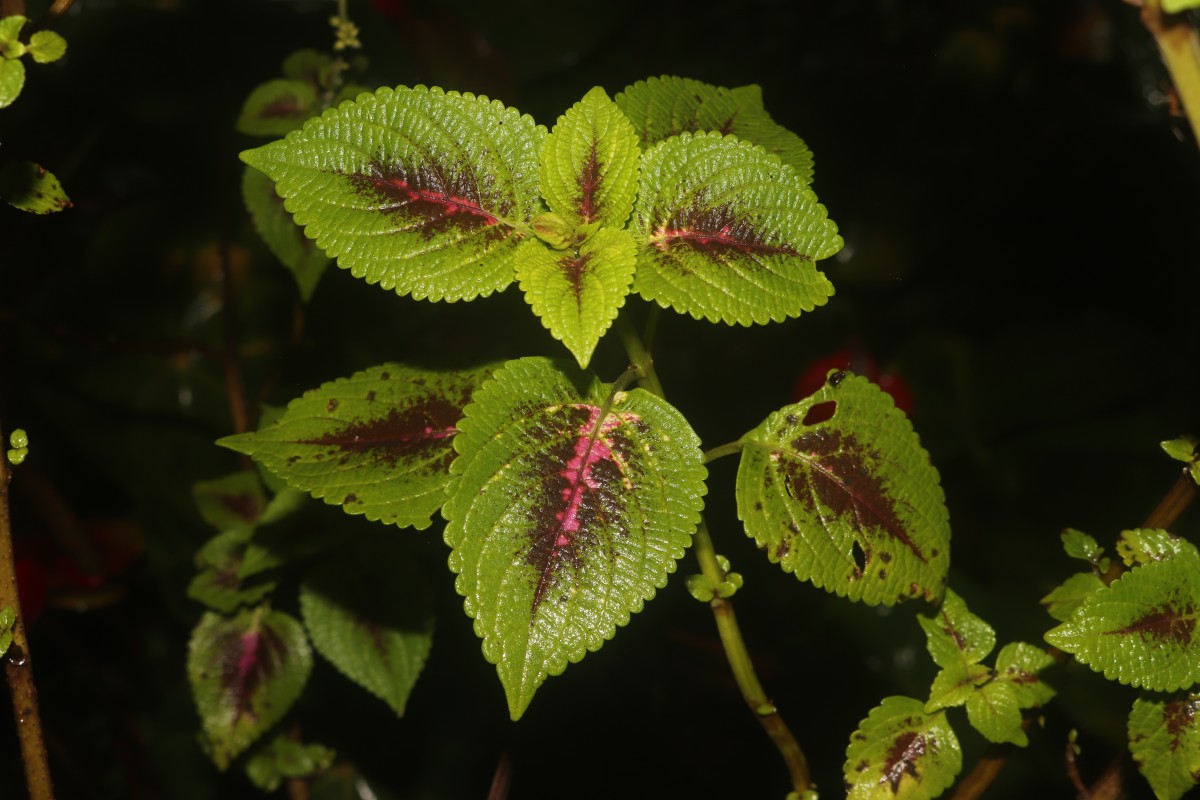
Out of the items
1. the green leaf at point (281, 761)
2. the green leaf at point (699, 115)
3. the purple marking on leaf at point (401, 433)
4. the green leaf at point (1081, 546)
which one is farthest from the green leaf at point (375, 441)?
the green leaf at point (281, 761)

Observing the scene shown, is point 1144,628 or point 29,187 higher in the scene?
point 29,187

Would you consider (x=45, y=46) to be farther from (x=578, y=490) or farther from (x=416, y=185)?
(x=578, y=490)

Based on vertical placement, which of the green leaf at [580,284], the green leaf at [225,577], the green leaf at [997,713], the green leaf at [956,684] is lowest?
the green leaf at [225,577]

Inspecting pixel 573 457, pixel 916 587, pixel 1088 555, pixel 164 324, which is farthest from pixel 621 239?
pixel 164 324

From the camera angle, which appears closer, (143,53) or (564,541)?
(564,541)

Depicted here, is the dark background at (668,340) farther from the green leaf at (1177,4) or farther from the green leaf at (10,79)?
the green leaf at (1177,4)

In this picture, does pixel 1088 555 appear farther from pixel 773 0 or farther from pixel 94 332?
pixel 773 0

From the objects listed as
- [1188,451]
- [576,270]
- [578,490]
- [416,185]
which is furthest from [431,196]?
[1188,451]
